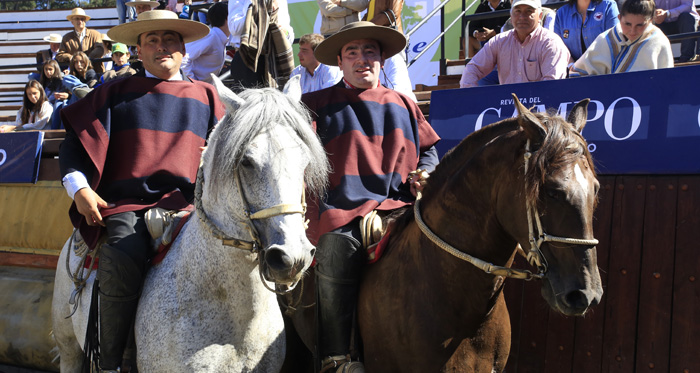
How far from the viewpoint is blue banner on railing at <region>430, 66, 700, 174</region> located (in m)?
3.83

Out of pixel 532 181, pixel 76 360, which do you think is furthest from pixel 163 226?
pixel 532 181

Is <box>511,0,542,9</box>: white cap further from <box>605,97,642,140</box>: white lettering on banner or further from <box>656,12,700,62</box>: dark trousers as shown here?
<box>605,97,642,140</box>: white lettering on banner

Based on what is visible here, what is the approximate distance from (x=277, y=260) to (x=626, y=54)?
4.09 metres

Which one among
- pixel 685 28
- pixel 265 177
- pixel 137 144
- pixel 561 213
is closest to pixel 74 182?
pixel 137 144

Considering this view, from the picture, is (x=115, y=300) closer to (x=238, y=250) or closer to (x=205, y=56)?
(x=238, y=250)

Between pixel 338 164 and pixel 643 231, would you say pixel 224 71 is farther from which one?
pixel 643 231

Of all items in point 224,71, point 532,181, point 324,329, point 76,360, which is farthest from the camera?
point 224,71

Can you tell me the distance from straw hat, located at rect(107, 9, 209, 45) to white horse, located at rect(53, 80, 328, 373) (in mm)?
1033

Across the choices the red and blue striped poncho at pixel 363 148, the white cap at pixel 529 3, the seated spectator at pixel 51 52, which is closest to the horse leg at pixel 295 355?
the red and blue striped poncho at pixel 363 148

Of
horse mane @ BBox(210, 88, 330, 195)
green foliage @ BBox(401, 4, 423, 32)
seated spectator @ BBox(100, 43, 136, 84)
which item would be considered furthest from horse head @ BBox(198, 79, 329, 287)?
green foliage @ BBox(401, 4, 423, 32)

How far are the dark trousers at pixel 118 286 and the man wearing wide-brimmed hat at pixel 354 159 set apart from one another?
99cm

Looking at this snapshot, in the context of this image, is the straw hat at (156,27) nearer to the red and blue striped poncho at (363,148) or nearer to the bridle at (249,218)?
the red and blue striped poncho at (363,148)

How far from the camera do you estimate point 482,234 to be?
10.4ft

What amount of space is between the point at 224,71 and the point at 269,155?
18.9 feet
